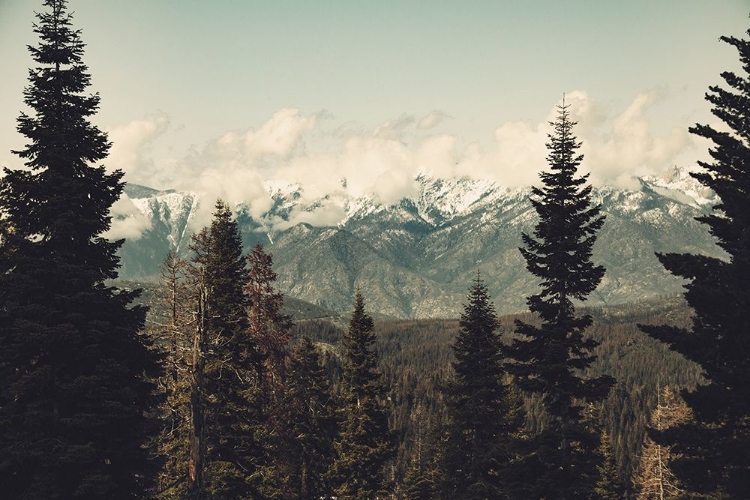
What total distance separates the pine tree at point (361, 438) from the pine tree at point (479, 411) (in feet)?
16.5

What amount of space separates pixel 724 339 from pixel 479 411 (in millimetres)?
18497

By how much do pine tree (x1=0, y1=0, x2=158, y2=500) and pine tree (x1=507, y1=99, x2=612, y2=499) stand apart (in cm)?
1481

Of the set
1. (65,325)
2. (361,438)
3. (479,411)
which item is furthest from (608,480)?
(65,325)

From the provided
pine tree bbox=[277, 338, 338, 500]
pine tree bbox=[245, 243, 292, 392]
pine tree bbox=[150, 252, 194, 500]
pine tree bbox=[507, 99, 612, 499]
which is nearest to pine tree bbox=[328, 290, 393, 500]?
pine tree bbox=[245, 243, 292, 392]

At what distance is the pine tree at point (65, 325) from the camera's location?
18109mm

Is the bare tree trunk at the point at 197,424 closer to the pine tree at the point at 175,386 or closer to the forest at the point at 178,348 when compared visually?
the forest at the point at 178,348

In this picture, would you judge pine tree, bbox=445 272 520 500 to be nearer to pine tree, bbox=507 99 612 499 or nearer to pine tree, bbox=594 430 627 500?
pine tree, bbox=507 99 612 499

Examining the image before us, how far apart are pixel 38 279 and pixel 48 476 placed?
20.2 ft

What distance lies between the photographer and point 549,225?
24438mm

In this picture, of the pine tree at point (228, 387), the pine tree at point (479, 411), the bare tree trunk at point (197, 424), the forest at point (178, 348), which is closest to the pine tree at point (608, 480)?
the pine tree at point (479, 411)

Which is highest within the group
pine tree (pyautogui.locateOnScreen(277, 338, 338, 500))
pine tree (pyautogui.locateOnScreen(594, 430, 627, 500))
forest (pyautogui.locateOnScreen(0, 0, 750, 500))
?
forest (pyautogui.locateOnScreen(0, 0, 750, 500))

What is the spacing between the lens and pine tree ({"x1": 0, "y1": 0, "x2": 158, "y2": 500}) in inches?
713

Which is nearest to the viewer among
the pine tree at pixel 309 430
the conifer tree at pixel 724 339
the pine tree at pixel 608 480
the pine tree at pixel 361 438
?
the conifer tree at pixel 724 339

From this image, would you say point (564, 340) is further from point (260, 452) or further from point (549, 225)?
point (260, 452)
